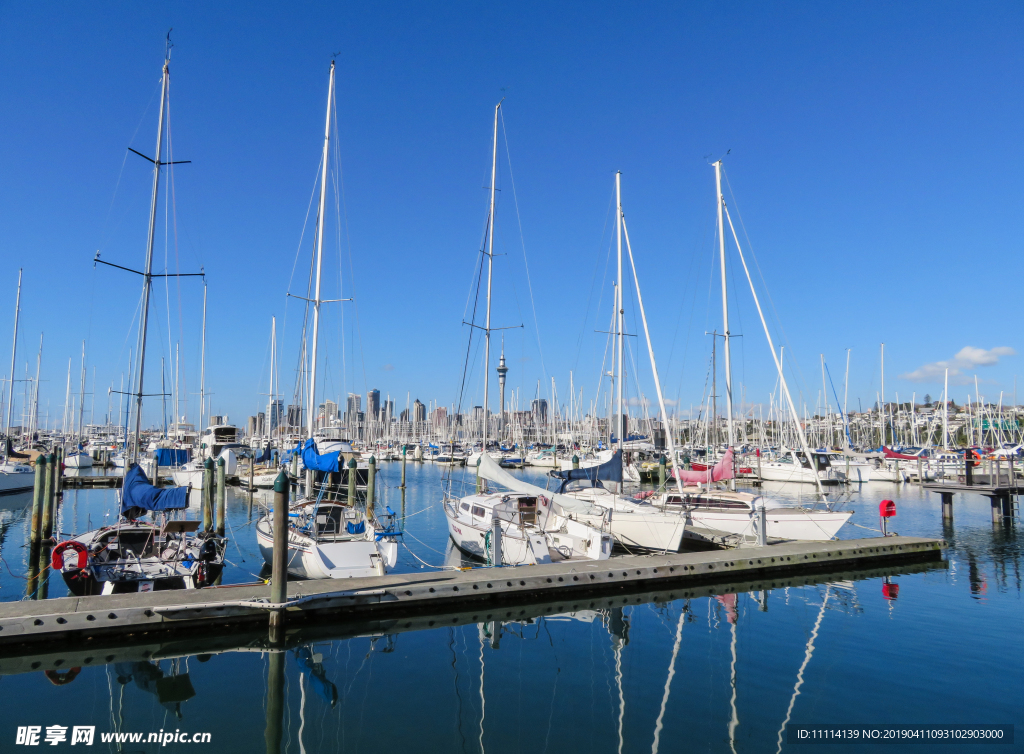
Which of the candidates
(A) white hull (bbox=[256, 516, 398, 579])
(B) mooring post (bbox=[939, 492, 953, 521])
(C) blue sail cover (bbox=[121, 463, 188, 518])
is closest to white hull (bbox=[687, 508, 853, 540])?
(B) mooring post (bbox=[939, 492, 953, 521])

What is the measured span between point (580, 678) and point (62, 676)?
10.0 meters

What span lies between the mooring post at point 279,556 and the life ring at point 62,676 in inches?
144

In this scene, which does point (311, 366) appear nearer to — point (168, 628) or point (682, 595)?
point (168, 628)

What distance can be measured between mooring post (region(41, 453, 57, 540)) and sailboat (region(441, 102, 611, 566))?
54.8 feet

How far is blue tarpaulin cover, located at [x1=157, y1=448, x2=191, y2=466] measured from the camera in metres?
55.4

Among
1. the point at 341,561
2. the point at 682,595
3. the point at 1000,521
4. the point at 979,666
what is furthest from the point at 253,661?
the point at 1000,521

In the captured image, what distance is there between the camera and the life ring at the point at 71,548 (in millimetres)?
16134

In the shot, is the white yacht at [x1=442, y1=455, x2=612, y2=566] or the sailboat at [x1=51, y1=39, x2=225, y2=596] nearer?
the sailboat at [x1=51, y1=39, x2=225, y2=596]

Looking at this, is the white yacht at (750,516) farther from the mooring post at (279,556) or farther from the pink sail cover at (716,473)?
Result: the mooring post at (279,556)

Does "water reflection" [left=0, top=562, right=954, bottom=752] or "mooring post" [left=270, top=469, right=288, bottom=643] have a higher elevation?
"mooring post" [left=270, top=469, right=288, bottom=643]

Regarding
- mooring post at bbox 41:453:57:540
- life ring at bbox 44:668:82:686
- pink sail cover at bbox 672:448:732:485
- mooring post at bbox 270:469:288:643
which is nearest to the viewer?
life ring at bbox 44:668:82:686

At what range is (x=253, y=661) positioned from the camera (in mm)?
13039

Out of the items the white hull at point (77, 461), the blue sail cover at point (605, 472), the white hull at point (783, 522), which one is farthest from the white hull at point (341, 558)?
the white hull at point (77, 461)

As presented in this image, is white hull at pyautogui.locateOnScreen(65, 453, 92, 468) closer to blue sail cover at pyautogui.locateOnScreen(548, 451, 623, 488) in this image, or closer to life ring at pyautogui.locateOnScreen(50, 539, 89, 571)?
life ring at pyautogui.locateOnScreen(50, 539, 89, 571)
